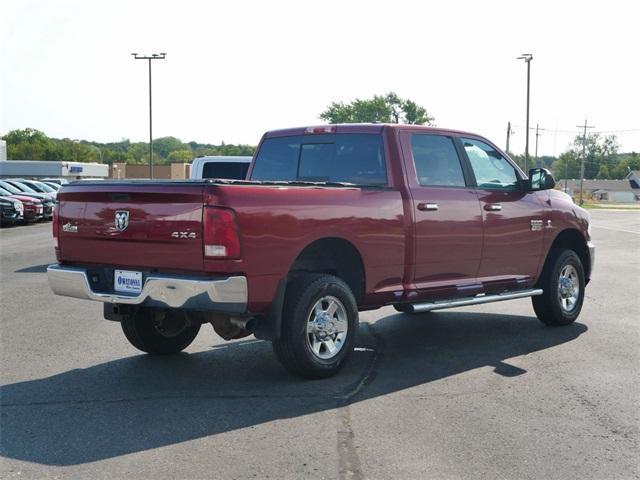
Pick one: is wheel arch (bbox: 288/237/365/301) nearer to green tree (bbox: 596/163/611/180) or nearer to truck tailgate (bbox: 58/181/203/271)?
truck tailgate (bbox: 58/181/203/271)

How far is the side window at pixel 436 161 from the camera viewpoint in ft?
24.2

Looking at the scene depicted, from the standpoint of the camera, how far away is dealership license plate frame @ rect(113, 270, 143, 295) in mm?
5935

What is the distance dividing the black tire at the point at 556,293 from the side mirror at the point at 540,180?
0.95 metres

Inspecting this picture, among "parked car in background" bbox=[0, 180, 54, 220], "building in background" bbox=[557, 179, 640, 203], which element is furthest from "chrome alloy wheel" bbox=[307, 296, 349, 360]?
"building in background" bbox=[557, 179, 640, 203]

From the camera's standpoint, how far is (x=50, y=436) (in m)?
4.91

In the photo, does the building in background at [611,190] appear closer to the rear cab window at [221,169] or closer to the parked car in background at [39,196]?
Answer: the parked car in background at [39,196]

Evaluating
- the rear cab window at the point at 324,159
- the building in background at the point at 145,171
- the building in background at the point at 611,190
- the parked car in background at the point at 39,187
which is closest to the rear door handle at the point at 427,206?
the rear cab window at the point at 324,159

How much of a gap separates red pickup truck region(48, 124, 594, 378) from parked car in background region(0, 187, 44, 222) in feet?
83.9

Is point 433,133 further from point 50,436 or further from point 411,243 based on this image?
point 50,436

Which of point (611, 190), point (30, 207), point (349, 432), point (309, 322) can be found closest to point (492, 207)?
point (309, 322)

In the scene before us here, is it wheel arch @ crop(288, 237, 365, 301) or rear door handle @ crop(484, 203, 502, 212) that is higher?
rear door handle @ crop(484, 203, 502, 212)

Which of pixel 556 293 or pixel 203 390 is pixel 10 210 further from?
pixel 203 390

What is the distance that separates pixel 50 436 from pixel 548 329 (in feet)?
18.7

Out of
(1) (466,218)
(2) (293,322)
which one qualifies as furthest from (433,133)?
(2) (293,322)
